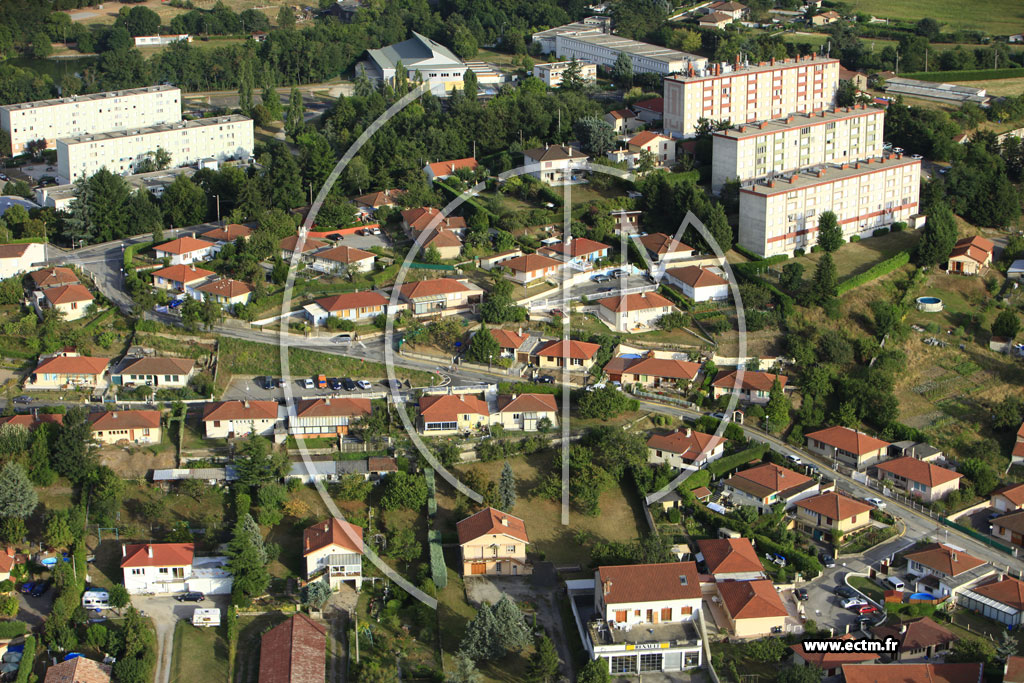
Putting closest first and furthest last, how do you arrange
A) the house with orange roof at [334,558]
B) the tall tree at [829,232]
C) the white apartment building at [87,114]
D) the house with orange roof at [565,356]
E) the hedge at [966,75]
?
the house with orange roof at [334,558]
the house with orange roof at [565,356]
the tall tree at [829,232]
the white apartment building at [87,114]
the hedge at [966,75]

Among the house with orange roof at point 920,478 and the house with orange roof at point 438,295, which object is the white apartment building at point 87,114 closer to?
the house with orange roof at point 438,295

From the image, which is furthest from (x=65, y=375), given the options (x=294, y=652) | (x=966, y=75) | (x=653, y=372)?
(x=966, y=75)

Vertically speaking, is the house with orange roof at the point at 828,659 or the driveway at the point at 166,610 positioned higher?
the driveway at the point at 166,610

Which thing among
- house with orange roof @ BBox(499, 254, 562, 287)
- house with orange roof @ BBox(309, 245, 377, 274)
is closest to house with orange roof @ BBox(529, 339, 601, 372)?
house with orange roof @ BBox(499, 254, 562, 287)

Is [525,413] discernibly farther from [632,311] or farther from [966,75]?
[966,75]

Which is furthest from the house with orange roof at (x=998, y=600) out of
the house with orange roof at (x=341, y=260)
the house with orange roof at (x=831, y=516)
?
the house with orange roof at (x=341, y=260)
